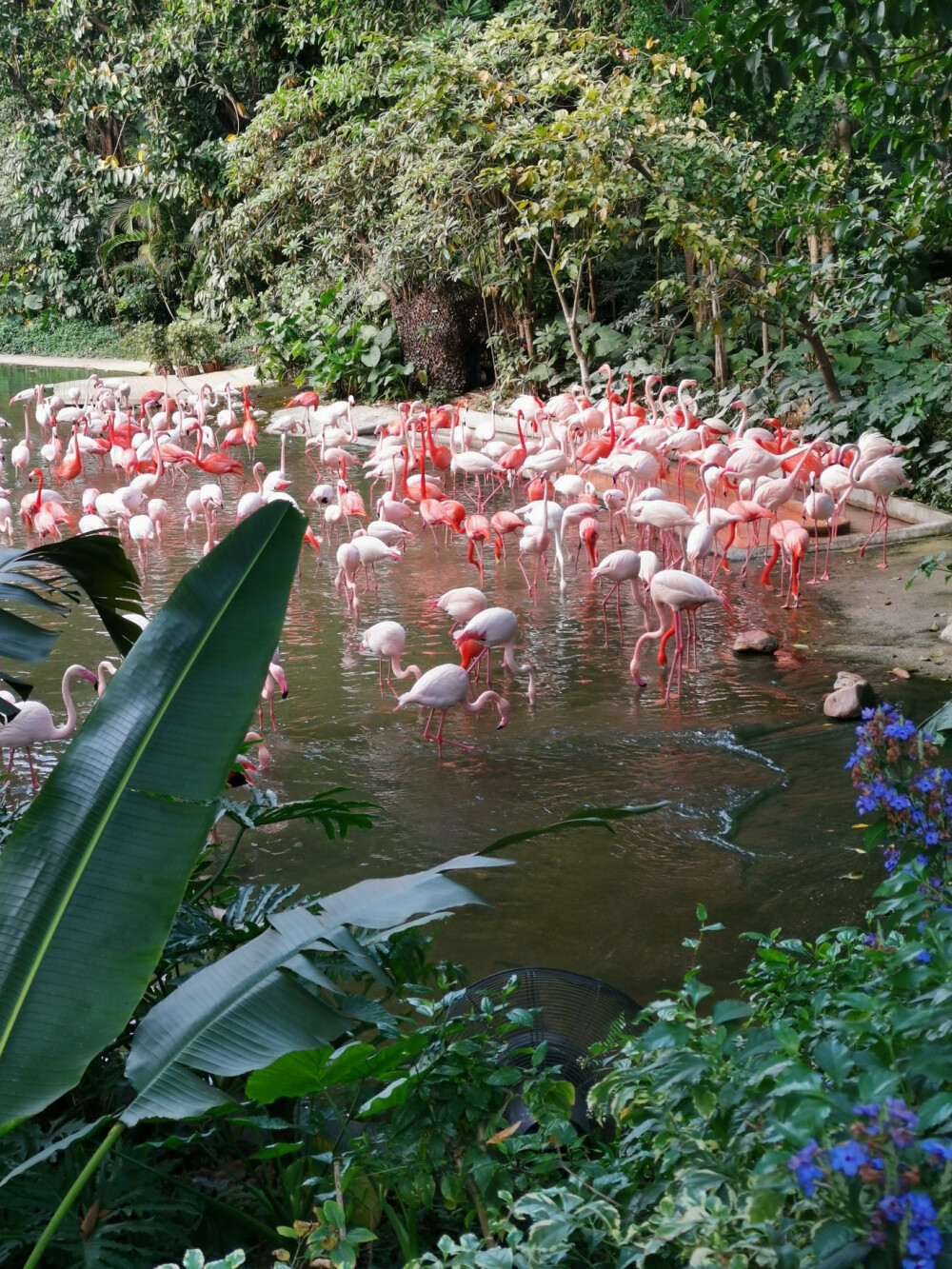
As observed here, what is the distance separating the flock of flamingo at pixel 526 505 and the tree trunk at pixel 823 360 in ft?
2.13

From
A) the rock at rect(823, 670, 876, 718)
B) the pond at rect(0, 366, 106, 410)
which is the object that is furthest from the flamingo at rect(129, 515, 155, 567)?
the pond at rect(0, 366, 106, 410)

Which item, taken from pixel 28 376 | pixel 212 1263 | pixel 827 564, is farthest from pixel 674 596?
pixel 28 376

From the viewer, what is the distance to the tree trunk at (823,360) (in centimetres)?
912

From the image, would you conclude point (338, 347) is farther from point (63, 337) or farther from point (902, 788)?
point (902, 788)

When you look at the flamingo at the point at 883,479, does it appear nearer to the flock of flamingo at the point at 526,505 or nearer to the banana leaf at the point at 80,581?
the flock of flamingo at the point at 526,505

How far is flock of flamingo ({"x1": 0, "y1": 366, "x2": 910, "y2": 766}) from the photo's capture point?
5512 mm

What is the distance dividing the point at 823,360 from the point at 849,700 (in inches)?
210

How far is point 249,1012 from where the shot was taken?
1.53 metres

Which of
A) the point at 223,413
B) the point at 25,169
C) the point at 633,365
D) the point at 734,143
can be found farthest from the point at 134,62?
the point at 734,143

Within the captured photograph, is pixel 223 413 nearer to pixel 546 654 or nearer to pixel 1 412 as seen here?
pixel 1 412

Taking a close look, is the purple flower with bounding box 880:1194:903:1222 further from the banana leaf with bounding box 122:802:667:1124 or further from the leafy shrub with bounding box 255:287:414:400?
the leafy shrub with bounding box 255:287:414:400

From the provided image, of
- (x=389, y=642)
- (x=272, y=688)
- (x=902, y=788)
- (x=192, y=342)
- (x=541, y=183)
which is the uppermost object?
(x=541, y=183)

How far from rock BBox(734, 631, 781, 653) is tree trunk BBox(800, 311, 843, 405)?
4.11 metres

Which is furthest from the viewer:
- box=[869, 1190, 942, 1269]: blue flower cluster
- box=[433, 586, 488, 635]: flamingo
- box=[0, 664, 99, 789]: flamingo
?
box=[433, 586, 488, 635]: flamingo
